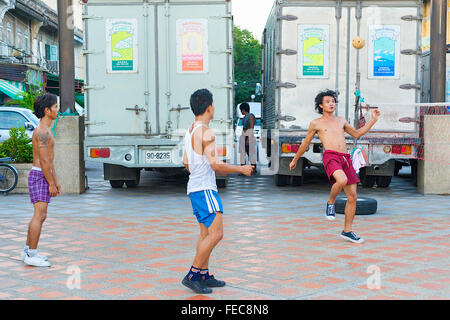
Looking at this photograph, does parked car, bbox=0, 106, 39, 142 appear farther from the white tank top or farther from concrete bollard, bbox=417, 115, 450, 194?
the white tank top

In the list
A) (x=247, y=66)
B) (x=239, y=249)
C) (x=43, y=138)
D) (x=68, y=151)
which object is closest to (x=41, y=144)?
(x=43, y=138)

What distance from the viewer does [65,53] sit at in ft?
40.4

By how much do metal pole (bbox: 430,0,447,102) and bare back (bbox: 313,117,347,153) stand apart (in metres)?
5.33

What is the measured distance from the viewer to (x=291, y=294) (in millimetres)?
5211

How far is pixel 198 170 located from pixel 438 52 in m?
8.73

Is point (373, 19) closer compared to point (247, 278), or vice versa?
point (247, 278)

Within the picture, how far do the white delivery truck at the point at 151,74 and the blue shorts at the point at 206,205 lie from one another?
19.9 ft

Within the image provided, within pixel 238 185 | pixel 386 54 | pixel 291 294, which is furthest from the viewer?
pixel 238 185

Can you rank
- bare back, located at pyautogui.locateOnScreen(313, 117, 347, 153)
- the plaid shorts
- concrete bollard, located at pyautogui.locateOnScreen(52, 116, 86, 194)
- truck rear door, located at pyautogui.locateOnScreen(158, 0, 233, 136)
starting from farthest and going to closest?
concrete bollard, located at pyautogui.locateOnScreen(52, 116, 86, 194) → truck rear door, located at pyautogui.locateOnScreen(158, 0, 233, 136) → bare back, located at pyautogui.locateOnScreen(313, 117, 347, 153) → the plaid shorts

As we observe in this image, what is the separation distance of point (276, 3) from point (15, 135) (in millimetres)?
5407

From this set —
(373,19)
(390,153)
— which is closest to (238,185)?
(390,153)

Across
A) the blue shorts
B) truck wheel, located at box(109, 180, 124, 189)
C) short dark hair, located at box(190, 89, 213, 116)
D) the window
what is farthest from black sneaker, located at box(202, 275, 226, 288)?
the window

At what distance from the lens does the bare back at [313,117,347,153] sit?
25.5 feet

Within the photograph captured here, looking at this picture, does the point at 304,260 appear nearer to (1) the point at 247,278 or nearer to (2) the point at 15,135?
(1) the point at 247,278
